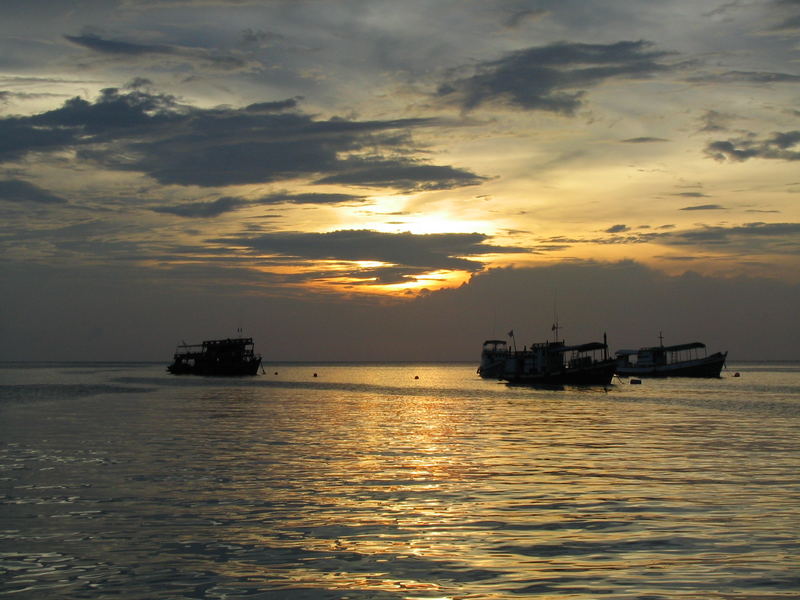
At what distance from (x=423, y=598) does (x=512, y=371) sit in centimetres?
10241

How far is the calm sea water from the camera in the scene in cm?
1312

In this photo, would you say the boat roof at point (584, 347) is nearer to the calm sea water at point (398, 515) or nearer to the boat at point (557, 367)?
the boat at point (557, 367)

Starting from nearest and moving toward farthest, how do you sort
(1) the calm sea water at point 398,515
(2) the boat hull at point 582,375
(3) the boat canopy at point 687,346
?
1. (1) the calm sea water at point 398,515
2. (2) the boat hull at point 582,375
3. (3) the boat canopy at point 687,346

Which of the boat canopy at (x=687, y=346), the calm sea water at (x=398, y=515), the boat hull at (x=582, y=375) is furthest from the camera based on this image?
the boat canopy at (x=687, y=346)

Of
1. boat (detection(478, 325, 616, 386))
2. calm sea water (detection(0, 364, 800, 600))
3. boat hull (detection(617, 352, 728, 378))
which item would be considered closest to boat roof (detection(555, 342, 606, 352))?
boat (detection(478, 325, 616, 386))

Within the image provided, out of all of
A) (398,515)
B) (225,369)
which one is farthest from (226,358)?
(398,515)

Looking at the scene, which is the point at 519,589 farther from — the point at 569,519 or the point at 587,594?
the point at 569,519

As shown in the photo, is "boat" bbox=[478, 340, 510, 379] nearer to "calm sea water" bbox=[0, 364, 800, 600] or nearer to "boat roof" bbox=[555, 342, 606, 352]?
"boat roof" bbox=[555, 342, 606, 352]

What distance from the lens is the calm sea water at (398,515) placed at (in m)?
13.1

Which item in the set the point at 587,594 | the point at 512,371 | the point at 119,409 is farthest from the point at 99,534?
the point at 512,371

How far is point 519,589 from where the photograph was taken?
1263cm

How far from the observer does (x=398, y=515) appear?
1848 cm

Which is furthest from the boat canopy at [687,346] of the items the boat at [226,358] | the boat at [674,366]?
the boat at [226,358]

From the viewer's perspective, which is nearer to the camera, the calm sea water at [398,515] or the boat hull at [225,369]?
the calm sea water at [398,515]
